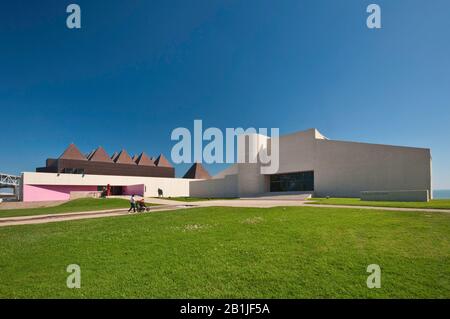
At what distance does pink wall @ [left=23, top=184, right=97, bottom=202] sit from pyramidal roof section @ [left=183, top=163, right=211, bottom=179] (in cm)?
2510

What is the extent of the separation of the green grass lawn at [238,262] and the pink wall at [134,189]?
3900 centimetres

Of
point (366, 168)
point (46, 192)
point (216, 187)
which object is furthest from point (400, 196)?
point (46, 192)

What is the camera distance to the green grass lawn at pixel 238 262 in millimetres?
4475

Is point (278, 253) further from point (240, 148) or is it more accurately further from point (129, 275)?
point (240, 148)

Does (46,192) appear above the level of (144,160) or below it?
below

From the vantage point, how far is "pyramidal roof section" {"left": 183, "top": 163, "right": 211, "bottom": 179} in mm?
62912

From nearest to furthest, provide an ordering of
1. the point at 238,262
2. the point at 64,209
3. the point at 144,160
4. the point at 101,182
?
the point at 238,262
the point at 64,209
the point at 101,182
the point at 144,160

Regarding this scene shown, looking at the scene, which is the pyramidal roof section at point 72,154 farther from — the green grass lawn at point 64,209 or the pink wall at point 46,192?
the green grass lawn at point 64,209

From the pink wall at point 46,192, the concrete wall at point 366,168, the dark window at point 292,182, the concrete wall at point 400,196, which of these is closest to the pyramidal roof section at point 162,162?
the pink wall at point 46,192

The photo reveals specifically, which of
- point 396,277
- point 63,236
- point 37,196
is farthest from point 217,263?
point 37,196

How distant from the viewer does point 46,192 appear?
40.5 metres

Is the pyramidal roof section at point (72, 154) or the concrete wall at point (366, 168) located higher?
the pyramidal roof section at point (72, 154)

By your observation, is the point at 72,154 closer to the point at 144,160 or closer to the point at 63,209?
the point at 144,160

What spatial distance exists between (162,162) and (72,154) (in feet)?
70.3
